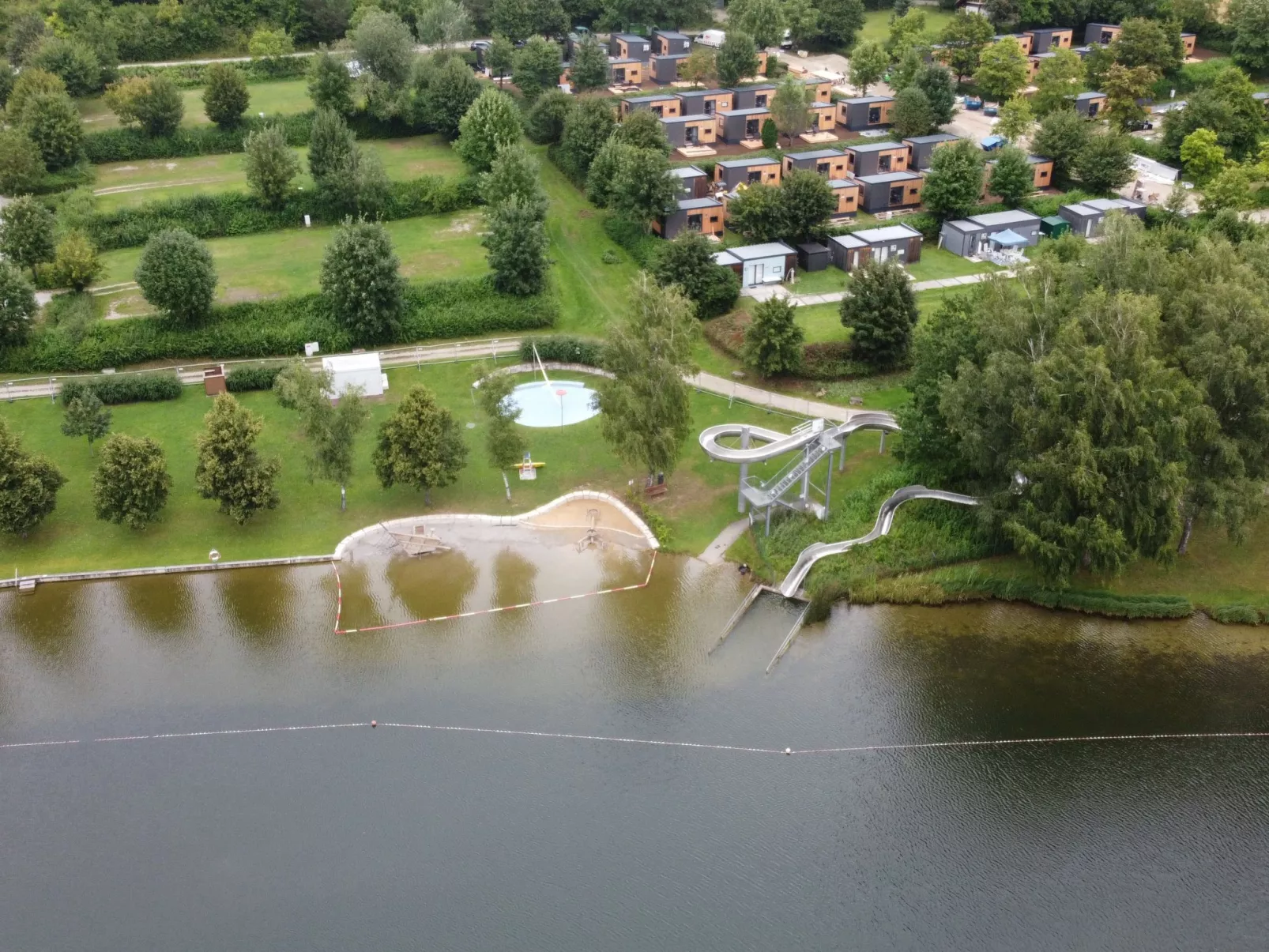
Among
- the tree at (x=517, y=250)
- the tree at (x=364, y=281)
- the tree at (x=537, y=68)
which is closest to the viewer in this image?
the tree at (x=364, y=281)

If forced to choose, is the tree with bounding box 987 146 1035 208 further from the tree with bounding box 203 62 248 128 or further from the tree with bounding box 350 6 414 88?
the tree with bounding box 203 62 248 128

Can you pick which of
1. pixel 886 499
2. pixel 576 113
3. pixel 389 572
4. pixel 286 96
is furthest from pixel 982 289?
pixel 286 96

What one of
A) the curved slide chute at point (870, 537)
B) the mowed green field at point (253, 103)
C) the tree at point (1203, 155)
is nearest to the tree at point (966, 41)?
the tree at point (1203, 155)

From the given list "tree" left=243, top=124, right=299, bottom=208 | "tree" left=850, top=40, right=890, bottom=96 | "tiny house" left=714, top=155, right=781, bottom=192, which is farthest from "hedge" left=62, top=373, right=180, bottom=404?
"tree" left=850, top=40, right=890, bottom=96

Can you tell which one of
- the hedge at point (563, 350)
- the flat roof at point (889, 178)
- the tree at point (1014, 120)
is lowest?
the hedge at point (563, 350)

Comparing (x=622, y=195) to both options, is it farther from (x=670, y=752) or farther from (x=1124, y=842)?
(x=1124, y=842)

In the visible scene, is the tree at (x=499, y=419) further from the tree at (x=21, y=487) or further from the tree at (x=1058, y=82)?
the tree at (x=1058, y=82)
